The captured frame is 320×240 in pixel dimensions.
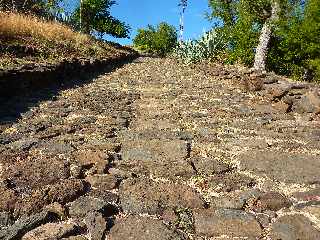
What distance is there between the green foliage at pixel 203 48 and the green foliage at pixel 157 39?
35.8m

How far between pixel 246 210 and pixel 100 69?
12570 millimetres

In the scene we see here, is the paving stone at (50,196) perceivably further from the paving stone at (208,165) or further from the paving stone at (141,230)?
the paving stone at (208,165)

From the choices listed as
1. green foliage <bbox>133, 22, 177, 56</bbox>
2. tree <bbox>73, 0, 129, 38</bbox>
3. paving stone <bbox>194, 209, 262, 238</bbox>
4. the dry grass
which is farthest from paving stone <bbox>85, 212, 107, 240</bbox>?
green foliage <bbox>133, 22, 177, 56</bbox>

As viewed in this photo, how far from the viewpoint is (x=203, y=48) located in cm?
2044

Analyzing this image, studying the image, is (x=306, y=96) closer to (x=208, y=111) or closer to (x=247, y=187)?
(x=208, y=111)

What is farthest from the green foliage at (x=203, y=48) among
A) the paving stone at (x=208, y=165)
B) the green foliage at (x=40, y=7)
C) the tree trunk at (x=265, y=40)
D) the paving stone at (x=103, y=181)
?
the paving stone at (x=103, y=181)

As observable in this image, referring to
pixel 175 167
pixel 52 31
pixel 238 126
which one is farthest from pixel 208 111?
pixel 52 31

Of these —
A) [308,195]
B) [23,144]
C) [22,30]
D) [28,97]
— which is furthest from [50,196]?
[22,30]

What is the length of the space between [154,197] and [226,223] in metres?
0.61

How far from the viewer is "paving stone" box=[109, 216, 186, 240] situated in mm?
2939

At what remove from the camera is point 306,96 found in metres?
7.53

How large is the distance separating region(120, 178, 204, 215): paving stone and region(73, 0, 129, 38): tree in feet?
120

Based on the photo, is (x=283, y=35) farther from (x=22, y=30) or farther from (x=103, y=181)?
(x=103, y=181)

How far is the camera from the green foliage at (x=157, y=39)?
192 feet
